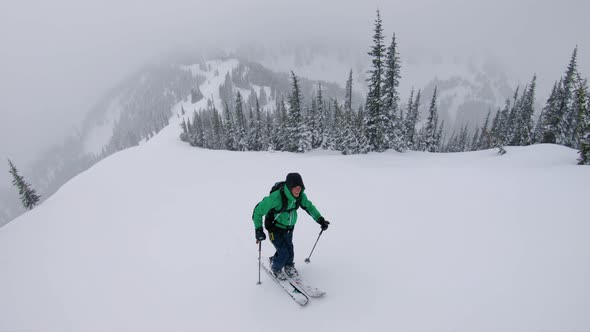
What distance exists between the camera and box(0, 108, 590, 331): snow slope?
15.9ft

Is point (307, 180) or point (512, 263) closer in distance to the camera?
point (512, 263)

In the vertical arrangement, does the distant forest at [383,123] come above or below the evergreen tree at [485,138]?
above

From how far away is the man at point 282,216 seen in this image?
5.29 metres

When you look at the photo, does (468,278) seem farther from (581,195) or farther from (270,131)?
(270,131)

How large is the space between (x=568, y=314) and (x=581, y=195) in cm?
584

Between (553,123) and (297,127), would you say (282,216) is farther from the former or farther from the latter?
(553,123)

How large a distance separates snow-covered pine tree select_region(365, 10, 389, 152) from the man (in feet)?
85.8

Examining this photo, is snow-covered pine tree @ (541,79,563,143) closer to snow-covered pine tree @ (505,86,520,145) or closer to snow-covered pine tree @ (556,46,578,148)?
snow-covered pine tree @ (556,46,578,148)

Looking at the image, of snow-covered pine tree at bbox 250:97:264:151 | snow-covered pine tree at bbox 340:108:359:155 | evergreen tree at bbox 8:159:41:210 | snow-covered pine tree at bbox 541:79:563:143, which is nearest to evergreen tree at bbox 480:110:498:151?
snow-covered pine tree at bbox 541:79:563:143

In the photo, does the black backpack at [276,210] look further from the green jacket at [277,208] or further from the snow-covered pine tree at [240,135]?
the snow-covered pine tree at [240,135]

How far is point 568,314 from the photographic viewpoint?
4098 millimetres

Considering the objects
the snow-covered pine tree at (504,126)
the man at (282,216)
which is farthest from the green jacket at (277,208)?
the snow-covered pine tree at (504,126)

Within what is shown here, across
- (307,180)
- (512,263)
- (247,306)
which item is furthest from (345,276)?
(307,180)

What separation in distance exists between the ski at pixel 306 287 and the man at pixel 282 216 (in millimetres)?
139
